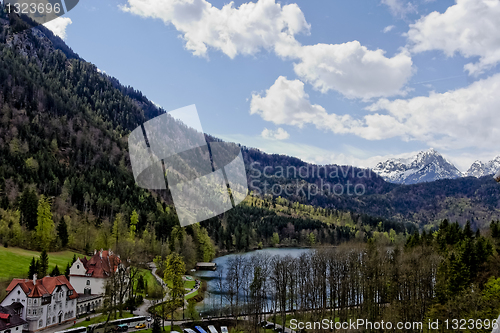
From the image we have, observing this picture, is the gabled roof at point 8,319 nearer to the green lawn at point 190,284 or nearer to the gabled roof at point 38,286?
the gabled roof at point 38,286

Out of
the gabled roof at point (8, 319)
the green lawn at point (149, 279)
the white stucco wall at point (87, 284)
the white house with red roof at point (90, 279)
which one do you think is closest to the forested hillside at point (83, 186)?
the green lawn at point (149, 279)

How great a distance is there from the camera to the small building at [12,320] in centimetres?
2212

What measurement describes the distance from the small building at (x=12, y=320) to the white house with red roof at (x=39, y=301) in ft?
0.75

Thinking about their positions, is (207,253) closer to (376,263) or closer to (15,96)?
(376,263)

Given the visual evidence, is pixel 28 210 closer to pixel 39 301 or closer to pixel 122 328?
pixel 39 301

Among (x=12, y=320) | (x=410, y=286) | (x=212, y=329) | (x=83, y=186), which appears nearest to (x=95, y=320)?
(x=12, y=320)

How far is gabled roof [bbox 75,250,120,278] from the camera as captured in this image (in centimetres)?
3147

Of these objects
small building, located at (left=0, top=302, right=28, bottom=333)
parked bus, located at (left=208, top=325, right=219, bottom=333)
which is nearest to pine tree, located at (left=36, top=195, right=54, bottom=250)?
small building, located at (left=0, top=302, right=28, bottom=333)

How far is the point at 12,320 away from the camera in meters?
22.8

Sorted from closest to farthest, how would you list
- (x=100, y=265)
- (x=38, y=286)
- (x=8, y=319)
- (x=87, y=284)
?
(x=8, y=319) < (x=38, y=286) < (x=87, y=284) < (x=100, y=265)

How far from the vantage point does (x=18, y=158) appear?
231 ft

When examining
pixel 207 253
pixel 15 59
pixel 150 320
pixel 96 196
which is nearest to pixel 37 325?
pixel 150 320

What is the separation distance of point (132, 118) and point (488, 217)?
172m

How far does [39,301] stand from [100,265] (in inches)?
312
